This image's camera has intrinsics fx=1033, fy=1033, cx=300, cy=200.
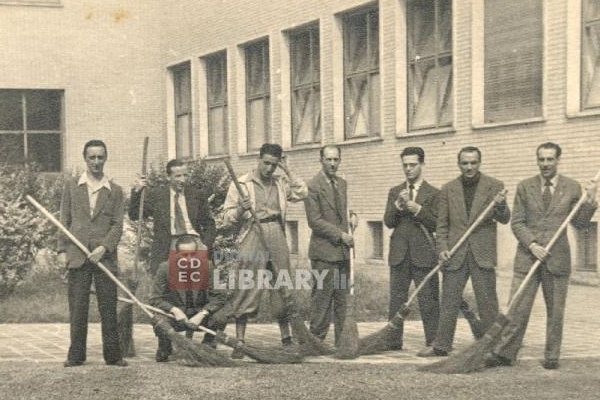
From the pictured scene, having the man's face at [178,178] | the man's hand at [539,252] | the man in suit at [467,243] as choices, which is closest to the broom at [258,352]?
the man's face at [178,178]

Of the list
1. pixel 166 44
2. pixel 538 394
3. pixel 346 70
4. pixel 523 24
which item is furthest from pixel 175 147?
pixel 538 394

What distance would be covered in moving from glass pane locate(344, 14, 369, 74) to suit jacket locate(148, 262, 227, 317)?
11813 mm

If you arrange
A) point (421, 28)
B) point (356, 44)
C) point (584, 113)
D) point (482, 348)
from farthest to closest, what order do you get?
1. point (356, 44)
2. point (421, 28)
3. point (584, 113)
4. point (482, 348)

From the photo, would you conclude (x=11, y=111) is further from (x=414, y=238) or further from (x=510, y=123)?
(x=414, y=238)

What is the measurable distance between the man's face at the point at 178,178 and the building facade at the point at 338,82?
7.25m

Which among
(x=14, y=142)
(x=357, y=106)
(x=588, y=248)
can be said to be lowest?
(x=588, y=248)

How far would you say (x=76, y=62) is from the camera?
29109 mm

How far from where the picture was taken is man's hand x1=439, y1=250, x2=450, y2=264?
8.68 meters

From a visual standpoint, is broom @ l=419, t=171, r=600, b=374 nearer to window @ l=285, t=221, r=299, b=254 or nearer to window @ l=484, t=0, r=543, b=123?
window @ l=484, t=0, r=543, b=123

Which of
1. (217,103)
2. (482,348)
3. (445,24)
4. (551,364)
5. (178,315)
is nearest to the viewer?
(482,348)

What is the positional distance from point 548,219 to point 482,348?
1196 mm

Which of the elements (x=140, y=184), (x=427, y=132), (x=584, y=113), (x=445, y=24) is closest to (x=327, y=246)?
(x=140, y=184)

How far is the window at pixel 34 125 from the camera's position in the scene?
28953 millimetres

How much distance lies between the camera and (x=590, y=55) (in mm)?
14477
